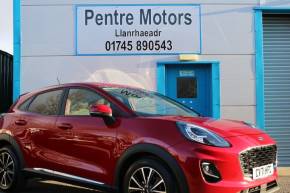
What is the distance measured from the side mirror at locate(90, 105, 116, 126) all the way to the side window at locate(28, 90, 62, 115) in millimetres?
960

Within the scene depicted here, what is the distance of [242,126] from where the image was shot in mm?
5547

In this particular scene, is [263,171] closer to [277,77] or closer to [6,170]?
[6,170]

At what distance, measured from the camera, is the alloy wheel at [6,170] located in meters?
6.62

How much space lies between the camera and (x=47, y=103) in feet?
21.2

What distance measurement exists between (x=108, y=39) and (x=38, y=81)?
70.0 inches

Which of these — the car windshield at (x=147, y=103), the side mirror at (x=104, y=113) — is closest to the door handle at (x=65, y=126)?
the side mirror at (x=104, y=113)

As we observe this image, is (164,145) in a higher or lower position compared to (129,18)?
lower

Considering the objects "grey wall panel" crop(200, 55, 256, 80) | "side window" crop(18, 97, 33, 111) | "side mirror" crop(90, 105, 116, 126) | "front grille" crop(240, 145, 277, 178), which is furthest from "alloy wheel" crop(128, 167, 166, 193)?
"grey wall panel" crop(200, 55, 256, 80)

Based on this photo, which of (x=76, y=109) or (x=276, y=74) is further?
(x=276, y=74)

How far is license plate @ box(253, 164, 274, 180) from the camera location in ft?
16.3

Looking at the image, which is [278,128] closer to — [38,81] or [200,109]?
[200,109]

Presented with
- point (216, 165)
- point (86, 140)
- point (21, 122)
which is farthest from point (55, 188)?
point (216, 165)

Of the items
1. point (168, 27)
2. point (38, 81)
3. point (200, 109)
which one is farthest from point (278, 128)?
point (38, 81)

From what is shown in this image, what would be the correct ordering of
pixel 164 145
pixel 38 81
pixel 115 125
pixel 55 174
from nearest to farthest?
pixel 164 145
pixel 115 125
pixel 55 174
pixel 38 81
